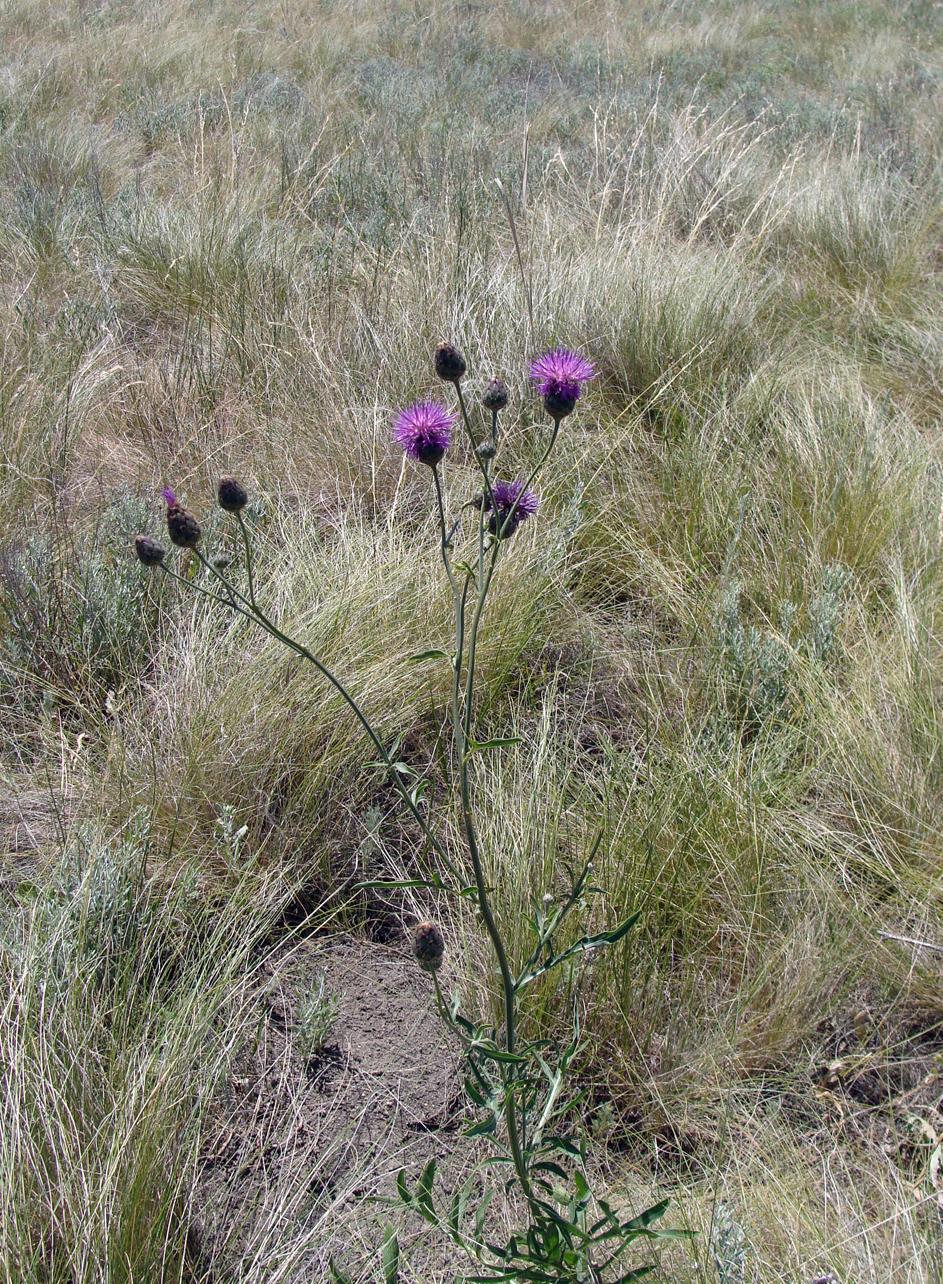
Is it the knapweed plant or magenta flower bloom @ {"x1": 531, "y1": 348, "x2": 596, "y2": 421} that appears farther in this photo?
magenta flower bloom @ {"x1": 531, "y1": 348, "x2": 596, "y2": 421}

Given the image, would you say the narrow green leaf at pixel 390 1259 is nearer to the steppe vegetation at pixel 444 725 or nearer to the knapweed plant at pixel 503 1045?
the knapweed plant at pixel 503 1045

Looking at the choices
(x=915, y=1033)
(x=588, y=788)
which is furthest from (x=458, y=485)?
(x=915, y=1033)

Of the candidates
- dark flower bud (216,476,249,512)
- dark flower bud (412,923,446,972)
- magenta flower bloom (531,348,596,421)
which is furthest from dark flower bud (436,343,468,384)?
dark flower bud (412,923,446,972)

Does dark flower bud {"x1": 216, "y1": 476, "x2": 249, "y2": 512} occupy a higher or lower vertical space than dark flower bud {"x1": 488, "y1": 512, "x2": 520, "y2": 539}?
higher

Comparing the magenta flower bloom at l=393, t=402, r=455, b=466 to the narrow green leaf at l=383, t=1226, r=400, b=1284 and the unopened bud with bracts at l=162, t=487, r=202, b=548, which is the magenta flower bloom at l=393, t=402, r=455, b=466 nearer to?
the unopened bud with bracts at l=162, t=487, r=202, b=548

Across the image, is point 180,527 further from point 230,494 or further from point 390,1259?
point 390,1259

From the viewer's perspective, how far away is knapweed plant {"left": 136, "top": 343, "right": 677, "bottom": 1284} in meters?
1.19

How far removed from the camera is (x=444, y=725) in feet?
7.67

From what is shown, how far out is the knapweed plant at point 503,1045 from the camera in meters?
1.19

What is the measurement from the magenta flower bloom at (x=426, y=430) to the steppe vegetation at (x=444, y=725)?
30.6 inches

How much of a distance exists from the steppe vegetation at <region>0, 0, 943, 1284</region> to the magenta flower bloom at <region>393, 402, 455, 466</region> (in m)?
0.78

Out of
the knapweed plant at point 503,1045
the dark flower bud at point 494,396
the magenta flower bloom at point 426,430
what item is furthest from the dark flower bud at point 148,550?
the dark flower bud at point 494,396

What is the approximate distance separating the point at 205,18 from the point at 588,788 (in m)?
9.66

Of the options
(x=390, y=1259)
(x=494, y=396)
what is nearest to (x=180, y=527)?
(x=494, y=396)
